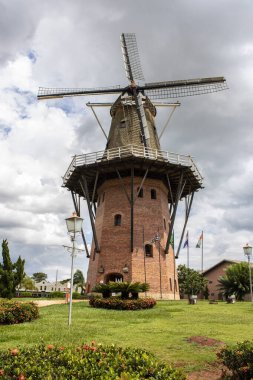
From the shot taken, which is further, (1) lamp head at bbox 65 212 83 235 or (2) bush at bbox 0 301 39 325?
(2) bush at bbox 0 301 39 325

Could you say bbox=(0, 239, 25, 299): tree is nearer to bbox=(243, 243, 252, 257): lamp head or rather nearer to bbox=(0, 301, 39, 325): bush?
bbox=(0, 301, 39, 325): bush

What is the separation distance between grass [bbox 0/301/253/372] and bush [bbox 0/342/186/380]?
3042 millimetres

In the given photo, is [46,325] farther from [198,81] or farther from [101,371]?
[198,81]

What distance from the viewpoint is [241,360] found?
6.07 meters

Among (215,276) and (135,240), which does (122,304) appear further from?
(215,276)

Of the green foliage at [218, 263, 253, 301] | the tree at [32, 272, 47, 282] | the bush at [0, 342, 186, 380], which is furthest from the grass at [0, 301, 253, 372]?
the tree at [32, 272, 47, 282]

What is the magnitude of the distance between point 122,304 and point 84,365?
14.3 m

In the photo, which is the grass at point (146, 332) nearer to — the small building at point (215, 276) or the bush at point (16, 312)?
the bush at point (16, 312)

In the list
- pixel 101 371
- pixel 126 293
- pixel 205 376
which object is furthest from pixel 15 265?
pixel 101 371

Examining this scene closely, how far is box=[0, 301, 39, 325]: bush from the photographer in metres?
13.4

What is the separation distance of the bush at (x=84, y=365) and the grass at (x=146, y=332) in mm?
3042

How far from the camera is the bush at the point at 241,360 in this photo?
227 inches

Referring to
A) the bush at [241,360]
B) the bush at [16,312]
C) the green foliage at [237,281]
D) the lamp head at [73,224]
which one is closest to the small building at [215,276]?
the green foliage at [237,281]

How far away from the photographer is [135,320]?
14438 mm
